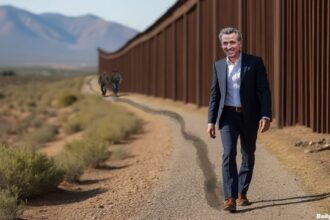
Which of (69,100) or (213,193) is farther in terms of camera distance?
(69,100)

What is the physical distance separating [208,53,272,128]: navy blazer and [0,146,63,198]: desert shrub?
437 cm

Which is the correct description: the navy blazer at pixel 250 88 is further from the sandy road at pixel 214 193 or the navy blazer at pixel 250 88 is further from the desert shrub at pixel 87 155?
the desert shrub at pixel 87 155

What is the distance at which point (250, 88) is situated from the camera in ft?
24.7

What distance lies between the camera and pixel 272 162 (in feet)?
37.3

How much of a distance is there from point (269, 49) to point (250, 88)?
32.8 feet

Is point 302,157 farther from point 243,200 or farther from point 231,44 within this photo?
point 231,44

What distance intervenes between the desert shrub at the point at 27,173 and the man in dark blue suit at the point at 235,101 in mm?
4163

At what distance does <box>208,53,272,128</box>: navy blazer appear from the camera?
24.6 ft

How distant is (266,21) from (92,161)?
639 centimetres

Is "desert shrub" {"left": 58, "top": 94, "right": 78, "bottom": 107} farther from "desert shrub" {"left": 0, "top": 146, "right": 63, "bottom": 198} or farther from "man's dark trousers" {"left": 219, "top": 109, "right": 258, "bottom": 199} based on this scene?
"man's dark trousers" {"left": 219, "top": 109, "right": 258, "bottom": 199}

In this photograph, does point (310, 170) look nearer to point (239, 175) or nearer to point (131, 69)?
point (239, 175)

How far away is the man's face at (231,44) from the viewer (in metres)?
7.34

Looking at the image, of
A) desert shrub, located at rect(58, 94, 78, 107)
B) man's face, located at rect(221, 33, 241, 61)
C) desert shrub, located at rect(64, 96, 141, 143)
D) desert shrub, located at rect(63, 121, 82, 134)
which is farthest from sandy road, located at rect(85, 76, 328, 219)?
desert shrub, located at rect(58, 94, 78, 107)

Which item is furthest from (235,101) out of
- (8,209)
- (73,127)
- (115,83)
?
(73,127)
